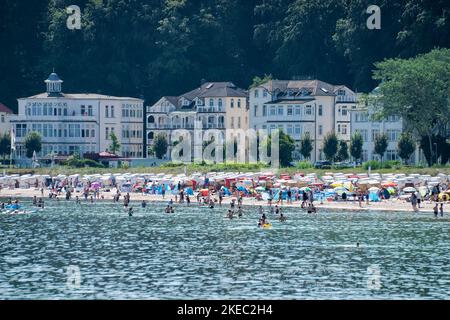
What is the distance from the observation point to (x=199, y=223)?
120 m

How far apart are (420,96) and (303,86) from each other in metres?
27.2

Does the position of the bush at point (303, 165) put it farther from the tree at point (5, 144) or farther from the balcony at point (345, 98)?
the tree at point (5, 144)

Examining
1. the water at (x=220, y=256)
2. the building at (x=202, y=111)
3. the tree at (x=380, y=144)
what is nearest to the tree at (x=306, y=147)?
the tree at (x=380, y=144)

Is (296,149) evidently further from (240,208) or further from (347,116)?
(240,208)

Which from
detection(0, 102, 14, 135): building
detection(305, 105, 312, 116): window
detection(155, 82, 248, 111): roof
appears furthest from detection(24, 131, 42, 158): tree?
detection(305, 105, 312, 116): window

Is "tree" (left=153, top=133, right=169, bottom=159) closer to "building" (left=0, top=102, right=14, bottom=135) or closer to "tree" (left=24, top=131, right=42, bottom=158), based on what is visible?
"tree" (left=24, top=131, right=42, bottom=158)

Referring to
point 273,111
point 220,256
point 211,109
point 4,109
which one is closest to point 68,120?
point 4,109

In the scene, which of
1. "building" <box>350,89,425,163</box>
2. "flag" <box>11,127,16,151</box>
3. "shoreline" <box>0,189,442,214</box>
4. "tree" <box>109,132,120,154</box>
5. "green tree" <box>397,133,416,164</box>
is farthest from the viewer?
"tree" <box>109,132,120,154</box>

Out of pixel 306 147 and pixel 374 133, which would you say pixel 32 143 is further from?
pixel 374 133

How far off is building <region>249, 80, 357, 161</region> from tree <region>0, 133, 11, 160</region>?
27.9 meters

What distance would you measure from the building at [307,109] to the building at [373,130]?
2359mm

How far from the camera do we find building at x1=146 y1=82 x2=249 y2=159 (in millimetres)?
187625
